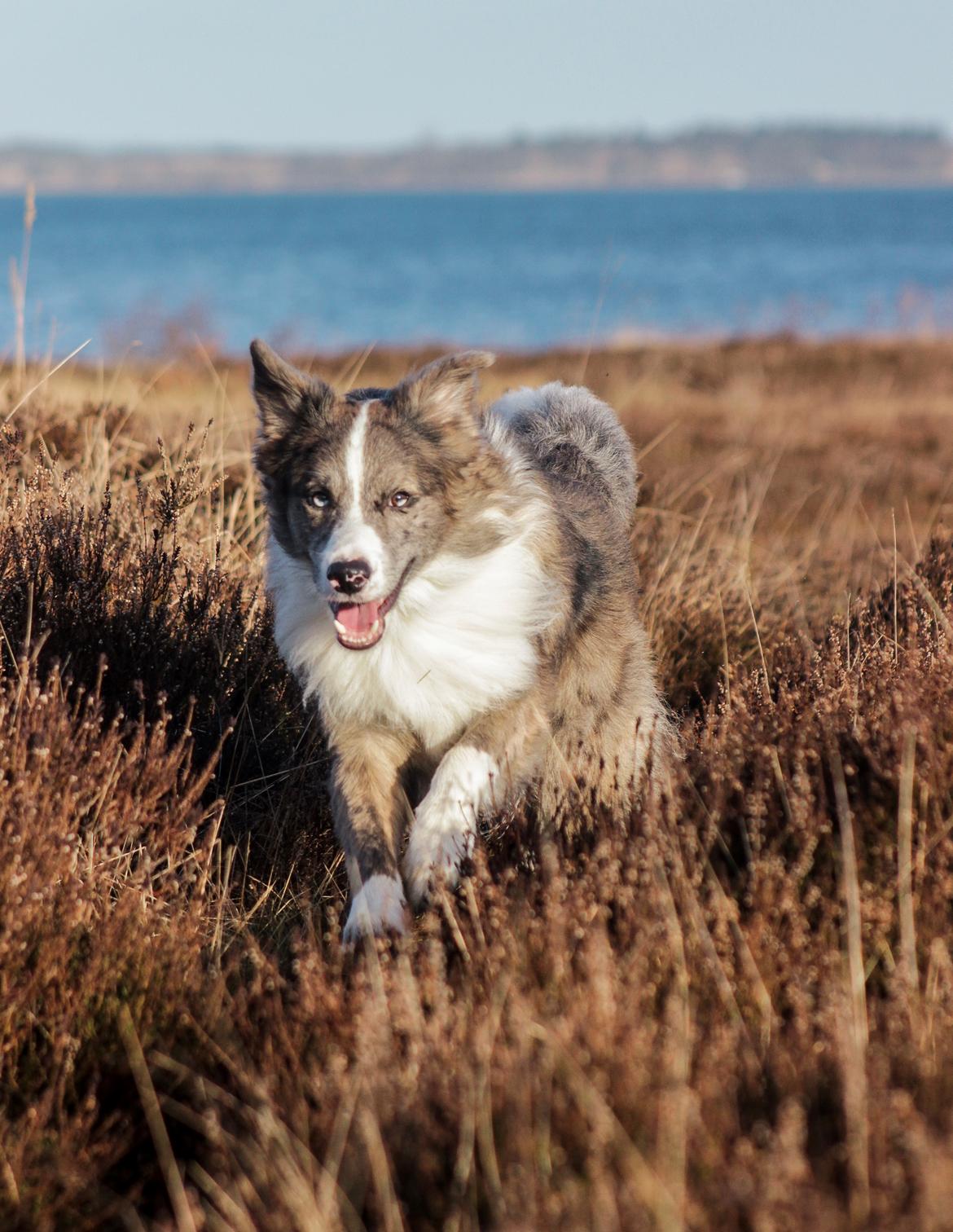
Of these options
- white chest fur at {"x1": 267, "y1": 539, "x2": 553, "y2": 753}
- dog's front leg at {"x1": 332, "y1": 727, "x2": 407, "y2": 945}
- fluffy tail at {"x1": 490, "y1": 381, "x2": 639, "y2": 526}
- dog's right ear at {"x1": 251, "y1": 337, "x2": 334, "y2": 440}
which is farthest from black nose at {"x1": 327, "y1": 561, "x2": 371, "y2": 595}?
fluffy tail at {"x1": 490, "y1": 381, "x2": 639, "y2": 526}

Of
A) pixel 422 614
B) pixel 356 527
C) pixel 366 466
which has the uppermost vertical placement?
pixel 366 466

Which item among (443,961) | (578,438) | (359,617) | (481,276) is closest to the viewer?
(443,961)

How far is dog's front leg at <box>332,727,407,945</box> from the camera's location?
3.99m

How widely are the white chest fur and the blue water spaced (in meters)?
2.87

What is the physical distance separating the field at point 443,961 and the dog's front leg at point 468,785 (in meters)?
0.13

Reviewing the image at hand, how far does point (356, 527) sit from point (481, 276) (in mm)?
55507

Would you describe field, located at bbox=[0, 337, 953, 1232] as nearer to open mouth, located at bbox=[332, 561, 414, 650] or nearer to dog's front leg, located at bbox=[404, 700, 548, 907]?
dog's front leg, located at bbox=[404, 700, 548, 907]

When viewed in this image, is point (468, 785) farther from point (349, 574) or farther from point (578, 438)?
point (578, 438)

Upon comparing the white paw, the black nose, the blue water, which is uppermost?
the blue water

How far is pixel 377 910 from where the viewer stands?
3947 mm

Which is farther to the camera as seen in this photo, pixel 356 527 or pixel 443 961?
pixel 356 527

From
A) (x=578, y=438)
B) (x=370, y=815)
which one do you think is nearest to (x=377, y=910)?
(x=370, y=815)

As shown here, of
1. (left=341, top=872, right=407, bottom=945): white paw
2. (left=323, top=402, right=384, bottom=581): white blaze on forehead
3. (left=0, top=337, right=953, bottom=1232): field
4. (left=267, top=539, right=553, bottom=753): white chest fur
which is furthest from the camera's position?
(left=267, top=539, right=553, bottom=753): white chest fur

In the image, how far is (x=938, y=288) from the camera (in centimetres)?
4609
